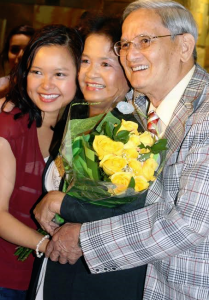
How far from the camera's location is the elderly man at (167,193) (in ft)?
5.97

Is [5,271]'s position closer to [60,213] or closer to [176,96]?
[60,213]

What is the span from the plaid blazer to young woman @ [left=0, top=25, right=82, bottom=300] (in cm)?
55

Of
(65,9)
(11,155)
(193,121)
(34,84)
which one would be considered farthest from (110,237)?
(65,9)

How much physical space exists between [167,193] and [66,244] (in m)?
0.43

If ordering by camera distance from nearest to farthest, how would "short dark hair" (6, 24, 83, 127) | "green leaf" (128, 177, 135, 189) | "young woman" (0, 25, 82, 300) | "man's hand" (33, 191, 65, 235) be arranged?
"green leaf" (128, 177, 135, 189) < "man's hand" (33, 191, 65, 235) < "young woman" (0, 25, 82, 300) < "short dark hair" (6, 24, 83, 127)

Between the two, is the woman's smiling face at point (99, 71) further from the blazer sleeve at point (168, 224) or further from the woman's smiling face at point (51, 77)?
the blazer sleeve at point (168, 224)

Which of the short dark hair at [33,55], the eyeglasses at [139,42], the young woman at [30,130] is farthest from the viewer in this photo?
the short dark hair at [33,55]

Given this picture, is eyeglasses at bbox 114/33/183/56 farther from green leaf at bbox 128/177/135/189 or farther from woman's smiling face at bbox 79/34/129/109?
green leaf at bbox 128/177/135/189

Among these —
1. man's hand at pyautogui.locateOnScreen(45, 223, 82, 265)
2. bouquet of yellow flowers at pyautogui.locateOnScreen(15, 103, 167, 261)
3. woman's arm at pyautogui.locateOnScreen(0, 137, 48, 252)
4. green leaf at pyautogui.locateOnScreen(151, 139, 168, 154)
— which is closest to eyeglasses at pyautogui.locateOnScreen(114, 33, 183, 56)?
bouquet of yellow flowers at pyautogui.locateOnScreen(15, 103, 167, 261)

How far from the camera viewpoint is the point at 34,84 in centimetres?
244

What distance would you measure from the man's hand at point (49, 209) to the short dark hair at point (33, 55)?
48 centimetres

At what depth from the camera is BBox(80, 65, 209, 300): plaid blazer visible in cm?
180

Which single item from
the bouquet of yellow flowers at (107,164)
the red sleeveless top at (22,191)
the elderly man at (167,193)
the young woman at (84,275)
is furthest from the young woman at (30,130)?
the bouquet of yellow flowers at (107,164)

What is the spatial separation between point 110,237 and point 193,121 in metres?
0.52
